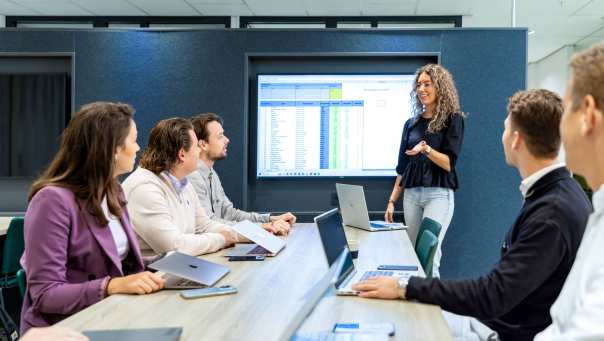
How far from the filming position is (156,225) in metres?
2.21

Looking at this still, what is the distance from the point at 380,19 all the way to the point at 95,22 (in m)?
3.11

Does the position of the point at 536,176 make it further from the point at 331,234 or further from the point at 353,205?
the point at 353,205

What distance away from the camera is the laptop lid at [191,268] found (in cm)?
161

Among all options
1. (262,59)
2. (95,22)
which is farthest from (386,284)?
(95,22)

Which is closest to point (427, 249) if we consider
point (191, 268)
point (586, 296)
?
point (191, 268)

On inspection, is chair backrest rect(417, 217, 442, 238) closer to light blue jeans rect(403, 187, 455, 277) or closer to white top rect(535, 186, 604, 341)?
light blue jeans rect(403, 187, 455, 277)

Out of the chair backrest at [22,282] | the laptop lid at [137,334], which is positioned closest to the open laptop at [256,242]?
the chair backrest at [22,282]

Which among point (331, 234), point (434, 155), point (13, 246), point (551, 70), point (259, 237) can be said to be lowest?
point (13, 246)

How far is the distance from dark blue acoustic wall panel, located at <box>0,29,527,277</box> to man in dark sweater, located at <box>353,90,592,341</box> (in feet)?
8.19

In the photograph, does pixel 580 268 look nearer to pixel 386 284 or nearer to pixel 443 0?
pixel 386 284

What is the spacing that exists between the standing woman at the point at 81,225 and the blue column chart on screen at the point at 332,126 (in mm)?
2310

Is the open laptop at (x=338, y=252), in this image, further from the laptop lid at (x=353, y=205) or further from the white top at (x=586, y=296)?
the laptop lid at (x=353, y=205)

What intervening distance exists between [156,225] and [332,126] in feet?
7.20

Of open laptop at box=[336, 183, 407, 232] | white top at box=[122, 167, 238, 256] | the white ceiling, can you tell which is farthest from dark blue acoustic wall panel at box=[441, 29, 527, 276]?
white top at box=[122, 167, 238, 256]
